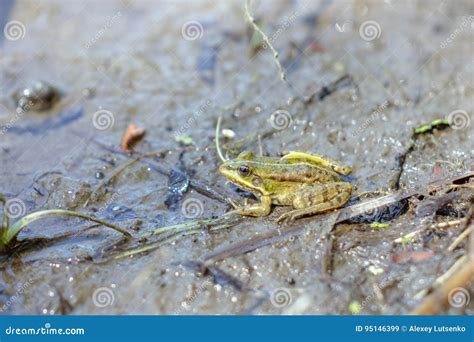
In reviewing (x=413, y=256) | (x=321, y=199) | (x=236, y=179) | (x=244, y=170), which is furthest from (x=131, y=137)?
(x=413, y=256)

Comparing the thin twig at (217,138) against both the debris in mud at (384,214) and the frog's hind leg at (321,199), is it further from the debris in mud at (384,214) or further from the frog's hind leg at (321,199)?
the debris in mud at (384,214)

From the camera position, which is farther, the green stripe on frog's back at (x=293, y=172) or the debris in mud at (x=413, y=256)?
the green stripe on frog's back at (x=293, y=172)

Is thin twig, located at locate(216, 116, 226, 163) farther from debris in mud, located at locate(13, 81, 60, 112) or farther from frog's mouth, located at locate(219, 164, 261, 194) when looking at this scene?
debris in mud, located at locate(13, 81, 60, 112)

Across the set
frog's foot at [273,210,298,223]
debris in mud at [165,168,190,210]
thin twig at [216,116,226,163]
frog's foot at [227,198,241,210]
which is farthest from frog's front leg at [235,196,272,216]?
thin twig at [216,116,226,163]

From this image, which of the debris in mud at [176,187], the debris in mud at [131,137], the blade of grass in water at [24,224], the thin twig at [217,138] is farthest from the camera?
the debris in mud at [131,137]

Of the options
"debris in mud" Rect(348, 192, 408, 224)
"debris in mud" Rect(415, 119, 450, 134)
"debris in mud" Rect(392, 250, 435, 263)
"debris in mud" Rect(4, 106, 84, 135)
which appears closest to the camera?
"debris in mud" Rect(392, 250, 435, 263)

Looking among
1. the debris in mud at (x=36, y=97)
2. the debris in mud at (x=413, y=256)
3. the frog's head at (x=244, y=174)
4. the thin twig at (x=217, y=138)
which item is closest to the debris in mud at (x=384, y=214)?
the debris in mud at (x=413, y=256)

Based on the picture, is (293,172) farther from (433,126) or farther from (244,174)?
(433,126)
